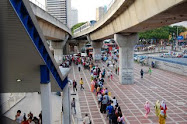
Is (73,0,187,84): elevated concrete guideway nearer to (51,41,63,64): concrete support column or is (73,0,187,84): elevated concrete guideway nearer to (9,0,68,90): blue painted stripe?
(9,0,68,90): blue painted stripe

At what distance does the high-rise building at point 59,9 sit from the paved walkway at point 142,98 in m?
104

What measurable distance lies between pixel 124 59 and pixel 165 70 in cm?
1051

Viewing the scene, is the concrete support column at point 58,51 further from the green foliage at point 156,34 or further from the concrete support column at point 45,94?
the green foliage at point 156,34

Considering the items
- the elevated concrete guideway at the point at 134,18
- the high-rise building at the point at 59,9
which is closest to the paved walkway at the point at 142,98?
the elevated concrete guideway at the point at 134,18

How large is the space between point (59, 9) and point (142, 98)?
385 feet

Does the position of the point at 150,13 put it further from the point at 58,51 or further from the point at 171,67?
the point at 58,51

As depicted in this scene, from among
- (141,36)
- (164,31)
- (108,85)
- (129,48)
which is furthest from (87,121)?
(164,31)

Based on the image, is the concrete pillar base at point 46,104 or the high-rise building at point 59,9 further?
the high-rise building at point 59,9

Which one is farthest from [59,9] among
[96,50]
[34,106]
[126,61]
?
[34,106]

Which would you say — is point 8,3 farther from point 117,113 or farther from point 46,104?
point 117,113

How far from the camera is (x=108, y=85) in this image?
803 inches

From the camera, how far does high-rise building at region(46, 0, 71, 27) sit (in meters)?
121

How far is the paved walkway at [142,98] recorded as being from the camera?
11.8 meters

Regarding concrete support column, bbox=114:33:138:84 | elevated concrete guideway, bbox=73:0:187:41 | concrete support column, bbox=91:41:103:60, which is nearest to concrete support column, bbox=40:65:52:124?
elevated concrete guideway, bbox=73:0:187:41
